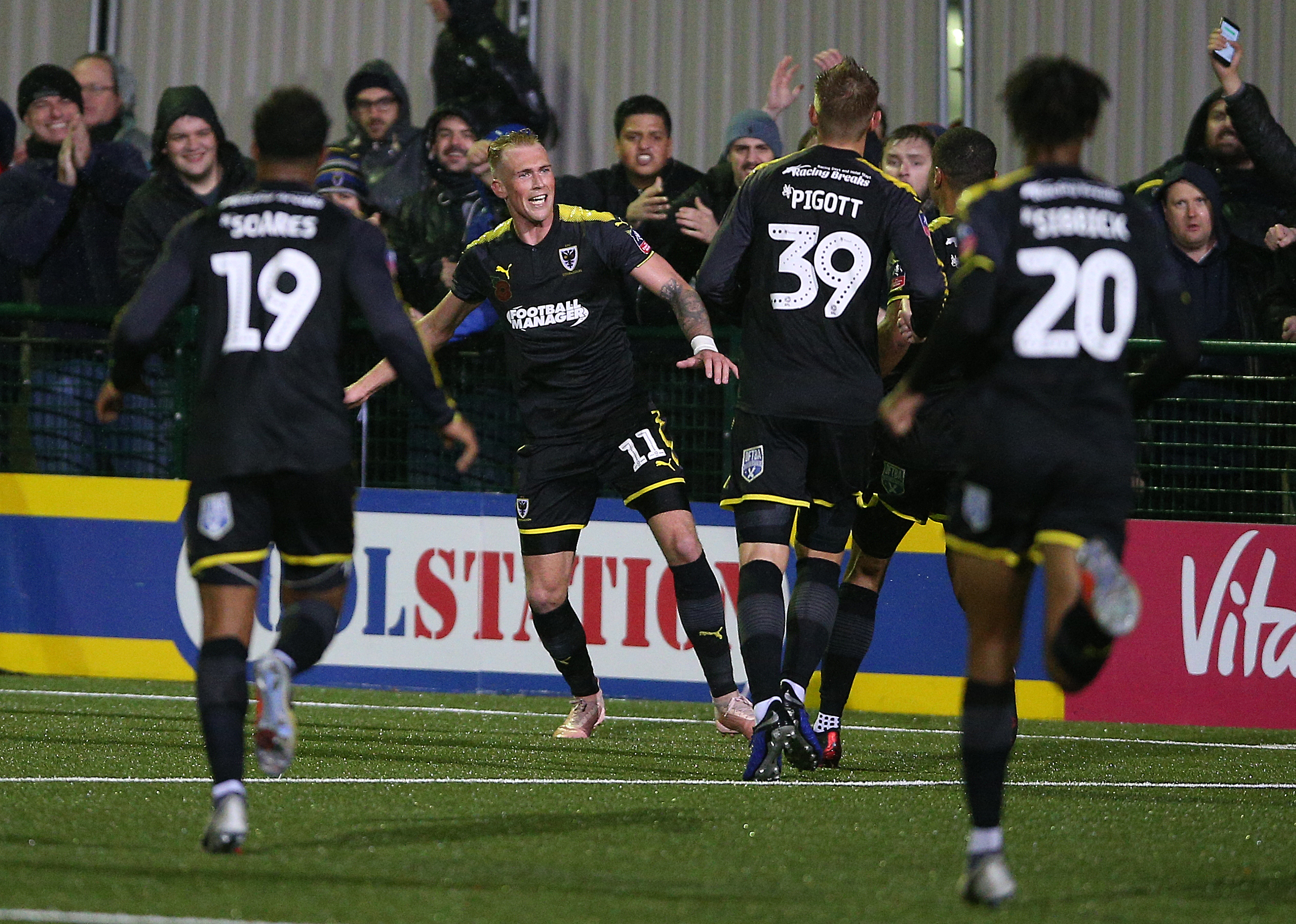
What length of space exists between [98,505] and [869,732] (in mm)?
4276

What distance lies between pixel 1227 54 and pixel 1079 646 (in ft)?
17.9

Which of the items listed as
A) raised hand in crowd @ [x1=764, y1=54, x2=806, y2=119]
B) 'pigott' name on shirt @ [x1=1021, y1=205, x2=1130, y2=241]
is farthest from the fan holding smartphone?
'pigott' name on shirt @ [x1=1021, y1=205, x2=1130, y2=241]

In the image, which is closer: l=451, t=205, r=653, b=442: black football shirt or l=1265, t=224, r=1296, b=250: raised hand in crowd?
l=451, t=205, r=653, b=442: black football shirt

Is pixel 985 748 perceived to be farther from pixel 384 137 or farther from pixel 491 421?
pixel 384 137

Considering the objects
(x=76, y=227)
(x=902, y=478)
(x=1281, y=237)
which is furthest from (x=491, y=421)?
(x=1281, y=237)

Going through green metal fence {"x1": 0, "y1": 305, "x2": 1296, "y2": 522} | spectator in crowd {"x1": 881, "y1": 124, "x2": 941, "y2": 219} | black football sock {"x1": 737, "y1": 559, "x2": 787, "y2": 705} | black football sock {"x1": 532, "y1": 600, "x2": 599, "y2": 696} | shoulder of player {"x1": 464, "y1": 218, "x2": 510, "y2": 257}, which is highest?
spectator in crowd {"x1": 881, "y1": 124, "x2": 941, "y2": 219}

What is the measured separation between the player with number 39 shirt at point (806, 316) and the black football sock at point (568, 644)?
4.57ft

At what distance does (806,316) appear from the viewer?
6.67 m

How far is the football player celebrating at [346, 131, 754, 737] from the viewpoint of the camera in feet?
24.9

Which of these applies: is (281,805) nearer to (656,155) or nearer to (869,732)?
(869,732)

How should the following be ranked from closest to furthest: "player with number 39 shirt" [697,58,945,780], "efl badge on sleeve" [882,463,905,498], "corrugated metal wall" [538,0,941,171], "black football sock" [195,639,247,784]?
"black football sock" [195,639,247,784] → "player with number 39 shirt" [697,58,945,780] → "efl badge on sleeve" [882,463,905,498] → "corrugated metal wall" [538,0,941,171]

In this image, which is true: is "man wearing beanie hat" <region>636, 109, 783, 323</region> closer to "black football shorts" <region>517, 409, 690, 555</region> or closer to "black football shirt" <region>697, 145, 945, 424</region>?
"black football shorts" <region>517, 409, 690, 555</region>

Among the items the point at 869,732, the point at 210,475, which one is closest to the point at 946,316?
the point at 210,475

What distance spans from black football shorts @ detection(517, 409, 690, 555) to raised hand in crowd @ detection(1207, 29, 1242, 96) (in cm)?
336
